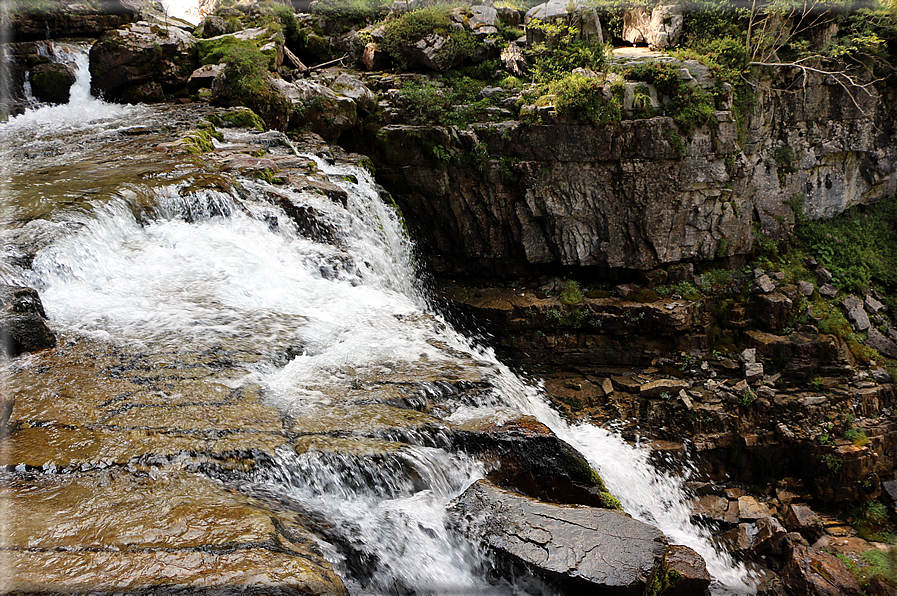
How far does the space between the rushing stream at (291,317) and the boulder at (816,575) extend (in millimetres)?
752

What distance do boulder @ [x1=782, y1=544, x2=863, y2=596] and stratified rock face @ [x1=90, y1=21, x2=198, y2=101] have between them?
16344 mm

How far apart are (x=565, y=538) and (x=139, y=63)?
14.4 metres

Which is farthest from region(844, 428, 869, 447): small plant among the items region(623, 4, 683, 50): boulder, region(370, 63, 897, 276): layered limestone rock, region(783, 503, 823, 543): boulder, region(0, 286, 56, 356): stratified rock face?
region(0, 286, 56, 356): stratified rock face

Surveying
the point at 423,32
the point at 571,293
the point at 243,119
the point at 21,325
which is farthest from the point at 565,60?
the point at 21,325

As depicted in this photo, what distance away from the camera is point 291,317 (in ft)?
17.7

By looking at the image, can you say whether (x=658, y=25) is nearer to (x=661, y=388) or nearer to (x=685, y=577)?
(x=661, y=388)

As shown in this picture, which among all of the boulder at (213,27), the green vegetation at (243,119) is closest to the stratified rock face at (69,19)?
the boulder at (213,27)

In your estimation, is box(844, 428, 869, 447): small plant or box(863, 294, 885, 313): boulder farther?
box(863, 294, 885, 313): boulder

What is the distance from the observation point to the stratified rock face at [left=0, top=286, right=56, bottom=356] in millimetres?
4070

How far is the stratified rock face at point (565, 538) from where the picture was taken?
3.09 metres

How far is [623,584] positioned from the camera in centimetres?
308

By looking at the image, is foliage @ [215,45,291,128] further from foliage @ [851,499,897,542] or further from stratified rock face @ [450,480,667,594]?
foliage @ [851,499,897,542]

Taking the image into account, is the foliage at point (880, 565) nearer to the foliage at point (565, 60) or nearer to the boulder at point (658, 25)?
the foliage at point (565, 60)

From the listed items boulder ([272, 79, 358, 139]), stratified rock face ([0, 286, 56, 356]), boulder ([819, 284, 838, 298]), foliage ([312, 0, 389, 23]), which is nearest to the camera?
stratified rock face ([0, 286, 56, 356])
